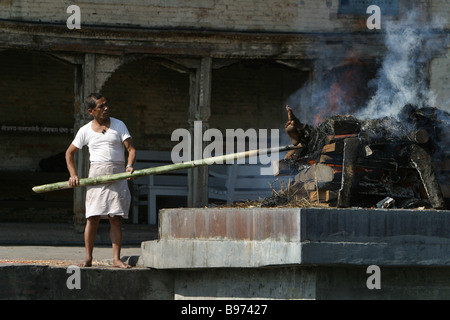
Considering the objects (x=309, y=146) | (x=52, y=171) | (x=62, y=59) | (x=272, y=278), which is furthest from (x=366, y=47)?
(x=272, y=278)

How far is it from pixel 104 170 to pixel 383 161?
8.40ft

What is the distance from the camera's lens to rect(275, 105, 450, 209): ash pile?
23.5ft

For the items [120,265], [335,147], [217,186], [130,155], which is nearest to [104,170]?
[130,155]

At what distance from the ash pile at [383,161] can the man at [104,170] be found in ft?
5.36

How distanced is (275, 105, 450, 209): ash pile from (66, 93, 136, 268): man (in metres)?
1.63

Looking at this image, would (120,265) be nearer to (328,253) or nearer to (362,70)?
(328,253)

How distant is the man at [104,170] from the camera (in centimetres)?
794

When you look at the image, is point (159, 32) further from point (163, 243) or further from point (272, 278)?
point (272, 278)

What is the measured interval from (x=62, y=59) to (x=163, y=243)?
28.1 feet

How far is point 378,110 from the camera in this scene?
8.78m

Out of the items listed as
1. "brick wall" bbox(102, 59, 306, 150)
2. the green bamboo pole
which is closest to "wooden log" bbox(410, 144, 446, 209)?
the green bamboo pole

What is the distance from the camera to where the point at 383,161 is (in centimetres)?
736

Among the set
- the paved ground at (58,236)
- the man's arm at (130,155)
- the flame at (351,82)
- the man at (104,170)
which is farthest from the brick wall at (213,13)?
the man's arm at (130,155)

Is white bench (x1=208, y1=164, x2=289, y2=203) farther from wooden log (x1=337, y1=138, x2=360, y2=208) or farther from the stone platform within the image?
the stone platform
